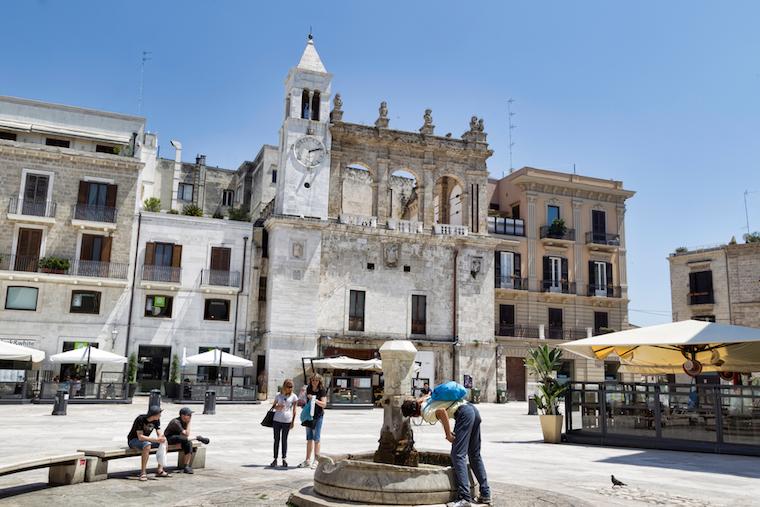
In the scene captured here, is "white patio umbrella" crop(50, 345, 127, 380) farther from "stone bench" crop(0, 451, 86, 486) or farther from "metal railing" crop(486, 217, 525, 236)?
"metal railing" crop(486, 217, 525, 236)

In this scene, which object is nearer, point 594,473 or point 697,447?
point 594,473

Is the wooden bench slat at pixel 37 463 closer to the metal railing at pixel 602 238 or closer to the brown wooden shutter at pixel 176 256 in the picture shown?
the brown wooden shutter at pixel 176 256

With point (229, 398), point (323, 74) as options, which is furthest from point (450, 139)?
point (229, 398)

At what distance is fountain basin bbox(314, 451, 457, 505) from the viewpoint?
23.4ft

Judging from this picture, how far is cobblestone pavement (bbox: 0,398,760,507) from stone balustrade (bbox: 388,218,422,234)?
17331 millimetres

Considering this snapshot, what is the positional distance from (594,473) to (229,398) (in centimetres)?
2071

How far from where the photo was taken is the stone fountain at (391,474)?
7168 millimetres

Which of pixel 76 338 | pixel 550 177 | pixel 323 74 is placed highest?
pixel 323 74

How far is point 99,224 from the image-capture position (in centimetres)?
3180

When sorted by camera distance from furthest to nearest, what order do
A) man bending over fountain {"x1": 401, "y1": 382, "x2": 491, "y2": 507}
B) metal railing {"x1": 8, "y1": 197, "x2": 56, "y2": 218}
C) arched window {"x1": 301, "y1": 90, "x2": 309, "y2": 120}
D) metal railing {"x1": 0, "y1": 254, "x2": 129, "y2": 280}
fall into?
arched window {"x1": 301, "y1": 90, "x2": 309, "y2": 120}, metal railing {"x1": 8, "y1": 197, "x2": 56, "y2": 218}, metal railing {"x1": 0, "y1": 254, "x2": 129, "y2": 280}, man bending over fountain {"x1": 401, "y1": 382, "x2": 491, "y2": 507}

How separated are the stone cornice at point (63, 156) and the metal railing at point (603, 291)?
91.3 feet

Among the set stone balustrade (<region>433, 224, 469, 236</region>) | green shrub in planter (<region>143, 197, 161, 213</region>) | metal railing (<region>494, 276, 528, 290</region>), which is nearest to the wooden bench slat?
stone balustrade (<region>433, 224, 469, 236</region>)

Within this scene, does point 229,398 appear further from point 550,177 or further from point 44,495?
point 550,177

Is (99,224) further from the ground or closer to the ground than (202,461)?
further from the ground
